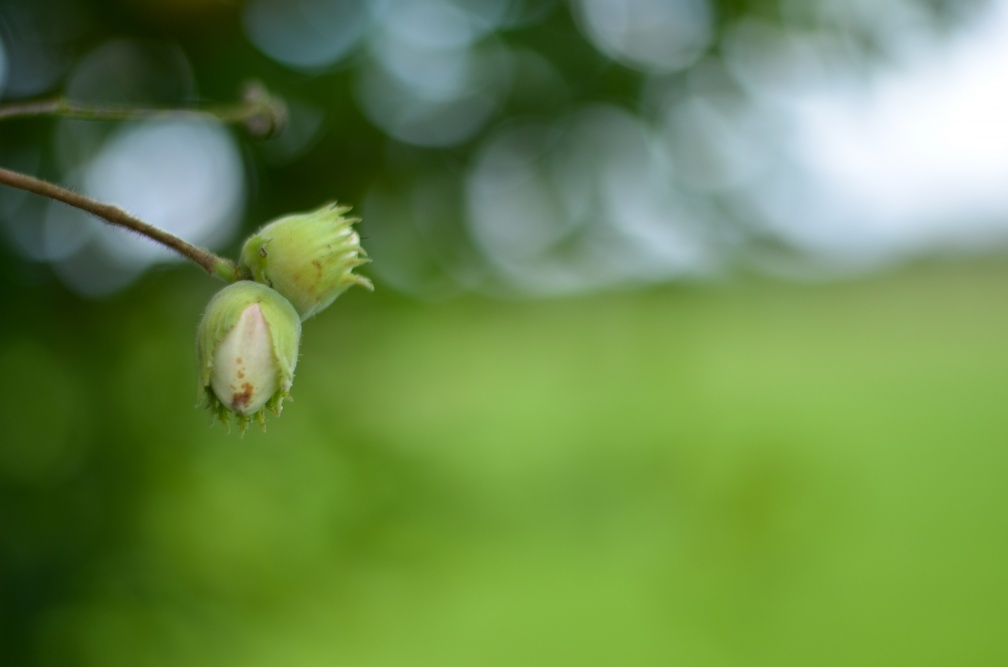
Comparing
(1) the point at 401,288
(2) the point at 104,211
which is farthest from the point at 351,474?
(2) the point at 104,211

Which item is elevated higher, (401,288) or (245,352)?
(401,288)

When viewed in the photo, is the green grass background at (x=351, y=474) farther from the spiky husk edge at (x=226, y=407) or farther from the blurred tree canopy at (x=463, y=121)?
the spiky husk edge at (x=226, y=407)

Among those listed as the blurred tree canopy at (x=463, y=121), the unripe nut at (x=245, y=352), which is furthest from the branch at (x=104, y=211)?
the blurred tree canopy at (x=463, y=121)

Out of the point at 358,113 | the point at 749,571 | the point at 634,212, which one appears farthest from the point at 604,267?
the point at 749,571

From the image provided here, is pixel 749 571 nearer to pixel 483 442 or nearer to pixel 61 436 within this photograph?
pixel 483 442

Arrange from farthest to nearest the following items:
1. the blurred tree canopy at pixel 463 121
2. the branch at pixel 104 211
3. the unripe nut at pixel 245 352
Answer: the blurred tree canopy at pixel 463 121
the unripe nut at pixel 245 352
the branch at pixel 104 211

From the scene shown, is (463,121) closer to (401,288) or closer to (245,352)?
(401,288)

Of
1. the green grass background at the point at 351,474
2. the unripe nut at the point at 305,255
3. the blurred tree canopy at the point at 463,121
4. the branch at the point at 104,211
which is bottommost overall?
the branch at the point at 104,211

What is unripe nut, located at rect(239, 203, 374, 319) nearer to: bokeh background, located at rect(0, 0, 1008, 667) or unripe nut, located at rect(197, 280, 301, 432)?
unripe nut, located at rect(197, 280, 301, 432)

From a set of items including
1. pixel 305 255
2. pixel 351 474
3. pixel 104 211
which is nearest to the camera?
pixel 104 211

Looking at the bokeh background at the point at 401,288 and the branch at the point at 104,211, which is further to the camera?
the bokeh background at the point at 401,288
